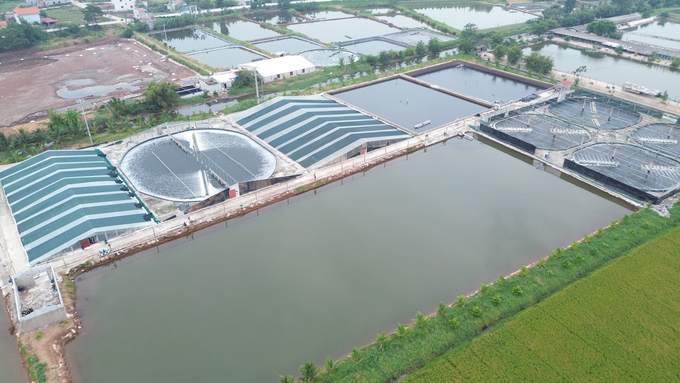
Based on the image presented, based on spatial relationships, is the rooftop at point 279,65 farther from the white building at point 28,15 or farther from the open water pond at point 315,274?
the white building at point 28,15

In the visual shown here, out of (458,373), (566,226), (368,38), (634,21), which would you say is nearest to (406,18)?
(368,38)

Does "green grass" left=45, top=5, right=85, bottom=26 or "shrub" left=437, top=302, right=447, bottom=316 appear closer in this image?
"shrub" left=437, top=302, right=447, bottom=316

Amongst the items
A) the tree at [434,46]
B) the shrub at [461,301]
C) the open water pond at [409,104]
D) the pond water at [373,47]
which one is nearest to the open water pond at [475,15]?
the pond water at [373,47]

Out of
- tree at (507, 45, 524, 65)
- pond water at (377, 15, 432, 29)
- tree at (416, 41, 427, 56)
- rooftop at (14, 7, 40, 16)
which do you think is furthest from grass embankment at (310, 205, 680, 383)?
rooftop at (14, 7, 40, 16)

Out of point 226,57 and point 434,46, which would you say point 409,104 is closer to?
point 434,46

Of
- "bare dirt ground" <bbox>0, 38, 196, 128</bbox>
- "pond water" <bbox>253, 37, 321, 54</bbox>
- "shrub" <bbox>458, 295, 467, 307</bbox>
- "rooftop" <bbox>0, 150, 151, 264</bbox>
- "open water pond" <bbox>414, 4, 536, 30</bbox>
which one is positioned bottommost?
"shrub" <bbox>458, 295, 467, 307</bbox>

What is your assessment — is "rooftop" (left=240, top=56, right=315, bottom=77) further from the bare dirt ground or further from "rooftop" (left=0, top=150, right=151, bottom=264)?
"rooftop" (left=0, top=150, right=151, bottom=264)

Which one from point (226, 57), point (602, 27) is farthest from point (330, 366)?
point (602, 27)
